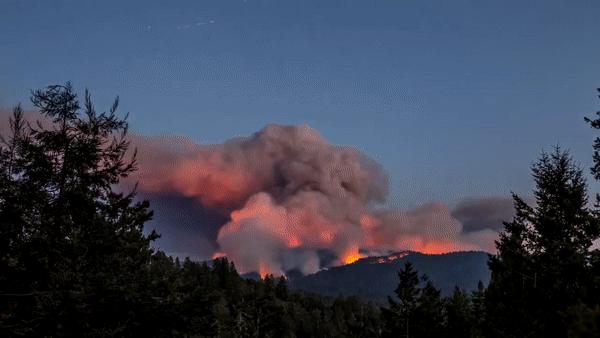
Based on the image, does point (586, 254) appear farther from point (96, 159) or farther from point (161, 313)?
point (96, 159)

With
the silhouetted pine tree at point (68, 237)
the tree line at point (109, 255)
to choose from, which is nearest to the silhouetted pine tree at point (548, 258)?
the tree line at point (109, 255)

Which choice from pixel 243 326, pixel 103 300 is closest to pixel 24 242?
pixel 103 300

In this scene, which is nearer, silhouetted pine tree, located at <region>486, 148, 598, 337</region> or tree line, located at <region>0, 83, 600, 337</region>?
tree line, located at <region>0, 83, 600, 337</region>

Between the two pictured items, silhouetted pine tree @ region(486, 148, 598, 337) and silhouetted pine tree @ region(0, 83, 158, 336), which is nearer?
silhouetted pine tree @ region(0, 83, 158, 336)

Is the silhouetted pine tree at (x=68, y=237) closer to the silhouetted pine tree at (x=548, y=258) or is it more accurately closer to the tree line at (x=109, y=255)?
the tree line at (x=109, y=255)

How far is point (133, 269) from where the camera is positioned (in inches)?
830

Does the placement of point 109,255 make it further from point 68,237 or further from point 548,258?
point 548,258

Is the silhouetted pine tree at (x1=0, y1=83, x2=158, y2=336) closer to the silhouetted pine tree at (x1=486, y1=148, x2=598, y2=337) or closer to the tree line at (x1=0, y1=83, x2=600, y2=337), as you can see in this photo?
the tree line at (x1=0, y1=83, x2=600, y2=337)

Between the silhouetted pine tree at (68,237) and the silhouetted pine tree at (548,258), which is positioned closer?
the silhouetted pine tree at (68,237)

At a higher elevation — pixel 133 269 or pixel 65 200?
pixel 65 200

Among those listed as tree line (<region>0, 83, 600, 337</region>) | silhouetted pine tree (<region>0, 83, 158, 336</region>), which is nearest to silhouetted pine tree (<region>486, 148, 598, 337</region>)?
tree line (<region>0, 83, 600, 337</region>)

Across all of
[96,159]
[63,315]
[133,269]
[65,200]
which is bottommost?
[63,315]

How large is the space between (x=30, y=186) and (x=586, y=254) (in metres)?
21.5

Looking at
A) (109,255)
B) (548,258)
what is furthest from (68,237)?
(548,258)
